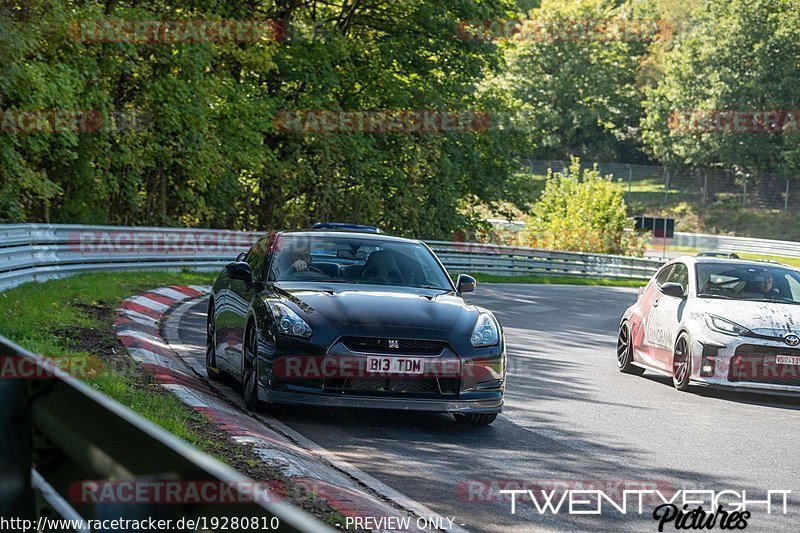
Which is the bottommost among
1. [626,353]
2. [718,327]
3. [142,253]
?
[626,353]

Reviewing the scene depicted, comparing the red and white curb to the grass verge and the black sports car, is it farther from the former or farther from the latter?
the black sports car

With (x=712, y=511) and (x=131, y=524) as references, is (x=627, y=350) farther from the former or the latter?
(x=131, y=524)

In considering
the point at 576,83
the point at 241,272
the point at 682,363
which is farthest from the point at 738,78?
the point at 241,272

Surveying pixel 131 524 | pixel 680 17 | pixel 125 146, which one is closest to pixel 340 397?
pixel 131 524

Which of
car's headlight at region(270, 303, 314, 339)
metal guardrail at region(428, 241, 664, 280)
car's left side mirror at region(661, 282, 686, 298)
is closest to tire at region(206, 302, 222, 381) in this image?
car's headlight at region(270, 303, 314, 339)

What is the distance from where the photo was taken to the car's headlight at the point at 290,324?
338 inches

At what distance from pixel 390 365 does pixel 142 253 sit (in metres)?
16.2

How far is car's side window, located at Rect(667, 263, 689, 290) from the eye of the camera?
13047 mm

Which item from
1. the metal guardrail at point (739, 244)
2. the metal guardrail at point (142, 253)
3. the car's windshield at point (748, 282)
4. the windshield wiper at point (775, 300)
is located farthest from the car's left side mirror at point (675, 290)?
the metal guardrail at point (739, 244)

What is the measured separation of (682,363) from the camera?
1219cm

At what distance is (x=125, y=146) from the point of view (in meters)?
25.2

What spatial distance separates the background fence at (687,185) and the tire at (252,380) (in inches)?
2757

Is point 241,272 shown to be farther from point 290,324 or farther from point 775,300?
point 775,300

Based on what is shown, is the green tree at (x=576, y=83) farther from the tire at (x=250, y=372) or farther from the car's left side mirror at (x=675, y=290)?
the tire at (x=250, y=372)
